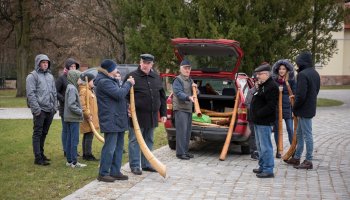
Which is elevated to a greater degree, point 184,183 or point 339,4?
point 339,4

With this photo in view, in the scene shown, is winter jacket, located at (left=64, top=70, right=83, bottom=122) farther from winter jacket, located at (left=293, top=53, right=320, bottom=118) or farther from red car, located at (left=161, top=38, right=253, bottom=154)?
winter jacket, located at (left=293, top=53, right=320, bottom=118)

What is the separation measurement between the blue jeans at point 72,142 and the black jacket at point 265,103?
3050 mm

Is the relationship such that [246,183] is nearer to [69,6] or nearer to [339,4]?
[339,4]

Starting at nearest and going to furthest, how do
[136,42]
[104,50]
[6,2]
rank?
1. [136,42]
2. [6,2]
3. [104,50]

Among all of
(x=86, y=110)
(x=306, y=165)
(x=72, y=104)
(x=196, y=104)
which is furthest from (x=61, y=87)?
(x=306, y=165)

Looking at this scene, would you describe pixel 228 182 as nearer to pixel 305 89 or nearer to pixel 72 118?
pixel 305 89

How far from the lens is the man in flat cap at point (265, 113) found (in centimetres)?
830

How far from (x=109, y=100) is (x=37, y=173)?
6.16ft

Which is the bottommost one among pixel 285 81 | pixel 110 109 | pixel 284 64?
pixel 110 109

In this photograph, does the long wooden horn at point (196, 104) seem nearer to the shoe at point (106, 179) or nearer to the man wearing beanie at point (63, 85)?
the man wearing beanie at point (63, 85)

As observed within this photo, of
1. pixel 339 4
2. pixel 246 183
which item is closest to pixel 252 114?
pixel 246 183

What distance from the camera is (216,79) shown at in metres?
10.8

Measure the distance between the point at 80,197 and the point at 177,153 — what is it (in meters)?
3.50

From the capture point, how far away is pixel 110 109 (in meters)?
7.79
